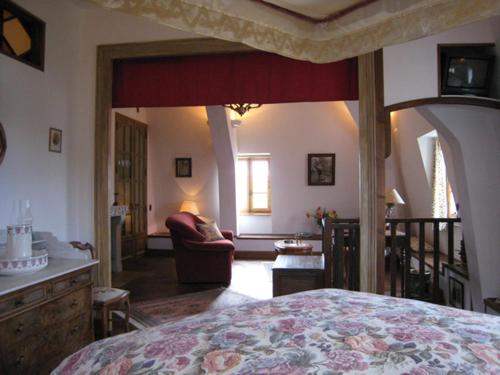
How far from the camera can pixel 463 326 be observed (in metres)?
1.06

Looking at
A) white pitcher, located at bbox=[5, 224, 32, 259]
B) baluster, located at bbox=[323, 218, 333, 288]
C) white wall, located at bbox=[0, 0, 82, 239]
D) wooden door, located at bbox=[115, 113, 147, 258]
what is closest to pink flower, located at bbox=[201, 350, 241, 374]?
white pitcher, located at bbox=[5, 224, 32, 259]

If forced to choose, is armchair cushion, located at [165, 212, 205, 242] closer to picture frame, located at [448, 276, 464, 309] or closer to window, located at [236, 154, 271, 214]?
window, located at [236, 154, 271, 214]

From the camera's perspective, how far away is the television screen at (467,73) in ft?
8.76

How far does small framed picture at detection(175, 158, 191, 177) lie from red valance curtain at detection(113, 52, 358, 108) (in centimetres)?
405

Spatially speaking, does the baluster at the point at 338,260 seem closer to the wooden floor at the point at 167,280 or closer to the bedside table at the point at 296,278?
the bedside table at the point at 296,278

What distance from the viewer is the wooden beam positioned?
2.56 m

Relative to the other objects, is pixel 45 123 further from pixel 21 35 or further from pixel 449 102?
pixel 449 102

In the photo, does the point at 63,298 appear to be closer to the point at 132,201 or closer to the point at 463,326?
the point at 463,326

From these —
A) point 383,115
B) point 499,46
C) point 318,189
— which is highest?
point 499,46

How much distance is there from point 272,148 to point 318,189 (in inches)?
46.5

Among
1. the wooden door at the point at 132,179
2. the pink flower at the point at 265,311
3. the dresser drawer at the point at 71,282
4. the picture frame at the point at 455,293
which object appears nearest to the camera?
the pink flower at the point at 265,311

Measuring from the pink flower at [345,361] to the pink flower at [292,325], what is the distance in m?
0.15

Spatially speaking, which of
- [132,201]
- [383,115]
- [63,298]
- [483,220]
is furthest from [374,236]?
[132,201]

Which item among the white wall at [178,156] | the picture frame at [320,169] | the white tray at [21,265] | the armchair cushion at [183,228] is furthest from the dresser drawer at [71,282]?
the picture frame at [320,169]
